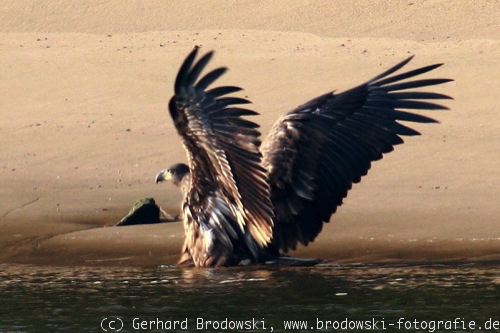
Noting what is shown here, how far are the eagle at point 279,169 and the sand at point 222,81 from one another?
2.18 ft

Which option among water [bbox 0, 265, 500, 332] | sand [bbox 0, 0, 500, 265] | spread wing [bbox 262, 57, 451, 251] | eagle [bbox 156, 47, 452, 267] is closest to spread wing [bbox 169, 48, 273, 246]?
eagle [bbox 156, 47, 452, 267]

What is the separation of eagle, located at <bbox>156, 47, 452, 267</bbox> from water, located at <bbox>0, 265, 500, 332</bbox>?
0.97ft

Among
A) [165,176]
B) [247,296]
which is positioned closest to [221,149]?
[247,296]

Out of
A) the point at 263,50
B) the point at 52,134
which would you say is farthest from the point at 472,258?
the point at 263,50

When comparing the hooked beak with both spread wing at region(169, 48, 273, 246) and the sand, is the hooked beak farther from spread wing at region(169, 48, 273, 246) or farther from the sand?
spread wing at region(169, 48, 273, 246)

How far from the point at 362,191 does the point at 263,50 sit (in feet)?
28.3

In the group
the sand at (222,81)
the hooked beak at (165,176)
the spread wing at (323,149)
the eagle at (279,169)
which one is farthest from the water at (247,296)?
the hooked beak at (165,176)

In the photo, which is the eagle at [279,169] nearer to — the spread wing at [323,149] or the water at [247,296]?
the spread wing at [323,149]

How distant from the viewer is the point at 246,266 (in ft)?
43.3

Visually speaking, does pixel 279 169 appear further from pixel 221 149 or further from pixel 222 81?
pixel 222 81

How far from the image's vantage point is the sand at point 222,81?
46.8ft

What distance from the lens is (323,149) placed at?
13.2m

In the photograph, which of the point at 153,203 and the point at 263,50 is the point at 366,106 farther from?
the point at 263,50

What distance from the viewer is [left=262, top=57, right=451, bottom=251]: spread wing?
13023 millimetres
